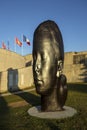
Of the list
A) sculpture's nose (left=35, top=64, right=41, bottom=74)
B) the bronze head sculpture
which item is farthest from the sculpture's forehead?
sculpture's nose (left=35, top=64, right=41, bottom=74)

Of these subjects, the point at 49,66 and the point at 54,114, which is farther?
the point at 49,66

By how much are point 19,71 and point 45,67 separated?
18576 mm

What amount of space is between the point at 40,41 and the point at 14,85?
17.8 m

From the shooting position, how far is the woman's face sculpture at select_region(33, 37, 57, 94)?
32.0ft

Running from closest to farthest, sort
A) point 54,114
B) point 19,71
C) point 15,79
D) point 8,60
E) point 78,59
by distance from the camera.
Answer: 1. point 54,114
2. point 15,79
3. point 19,71
4. point 8,60
5. point 78,59

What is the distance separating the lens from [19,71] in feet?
92.1

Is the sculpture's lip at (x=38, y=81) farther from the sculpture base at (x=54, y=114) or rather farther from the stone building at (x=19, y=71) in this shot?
the stone building at (x=19, y=71)

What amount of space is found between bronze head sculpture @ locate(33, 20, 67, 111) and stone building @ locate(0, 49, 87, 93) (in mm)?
15217

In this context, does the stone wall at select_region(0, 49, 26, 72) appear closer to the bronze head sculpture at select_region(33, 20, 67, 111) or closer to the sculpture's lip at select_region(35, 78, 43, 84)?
the bronze head sculpture at select_region(33, 20, 67, 111)

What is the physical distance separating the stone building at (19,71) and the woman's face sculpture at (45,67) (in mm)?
15401

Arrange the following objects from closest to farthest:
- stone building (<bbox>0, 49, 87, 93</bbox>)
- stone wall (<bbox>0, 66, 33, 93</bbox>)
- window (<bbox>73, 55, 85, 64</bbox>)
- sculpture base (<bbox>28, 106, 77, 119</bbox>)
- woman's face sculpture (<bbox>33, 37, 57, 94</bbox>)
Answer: sculpture base (<bbox>28, 106, 77, 119</bbox>)
woman's face sculpture (<bbox>33, 37, 57, 94</bbox>)
stone wall (<bbox>0, 66, 33, 93</bbox>)
stone building (<bbox>0, 49, 87, 93</bbox>)
window (<bbox>73, 55, 85, 64</bbox>)

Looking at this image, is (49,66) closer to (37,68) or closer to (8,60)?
(37,68)

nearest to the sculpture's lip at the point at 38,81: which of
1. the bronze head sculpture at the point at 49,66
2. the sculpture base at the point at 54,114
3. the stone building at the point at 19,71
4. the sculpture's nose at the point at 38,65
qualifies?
the bronze head sculpture at the point at 49,66

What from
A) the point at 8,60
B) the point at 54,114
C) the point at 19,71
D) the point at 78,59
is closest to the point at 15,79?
the point at 19,71
